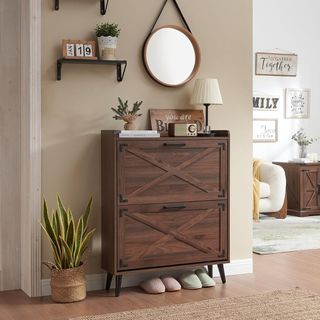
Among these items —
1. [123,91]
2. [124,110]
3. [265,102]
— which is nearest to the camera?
[124,110]

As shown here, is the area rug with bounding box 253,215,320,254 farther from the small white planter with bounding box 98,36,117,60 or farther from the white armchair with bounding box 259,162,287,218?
the small white planter with bounding box 98,36,117,60

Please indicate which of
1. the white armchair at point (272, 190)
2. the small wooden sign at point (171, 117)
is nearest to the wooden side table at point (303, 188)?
the white armchair at point (272, 190)

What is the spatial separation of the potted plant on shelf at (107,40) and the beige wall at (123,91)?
12cm

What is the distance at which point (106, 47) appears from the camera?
10.7ft

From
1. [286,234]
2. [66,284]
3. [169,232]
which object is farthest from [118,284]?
[286,234]

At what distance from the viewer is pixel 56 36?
3279mm

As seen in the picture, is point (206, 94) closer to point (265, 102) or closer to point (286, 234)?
point (286, 234)

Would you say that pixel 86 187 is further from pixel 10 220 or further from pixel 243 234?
pixel 243 234

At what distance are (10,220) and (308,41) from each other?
5.58 metres

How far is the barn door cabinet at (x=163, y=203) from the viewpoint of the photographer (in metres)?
3.16

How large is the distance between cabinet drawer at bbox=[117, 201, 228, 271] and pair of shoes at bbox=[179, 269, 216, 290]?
0.48 feet

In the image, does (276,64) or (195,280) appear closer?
(195,280)

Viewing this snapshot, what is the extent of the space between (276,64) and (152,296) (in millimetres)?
4878

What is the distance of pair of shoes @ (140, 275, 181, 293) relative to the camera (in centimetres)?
331
